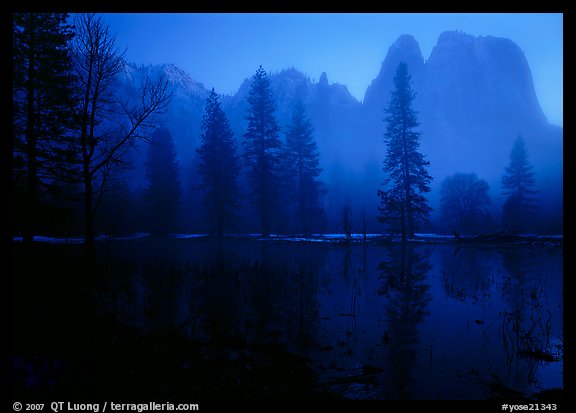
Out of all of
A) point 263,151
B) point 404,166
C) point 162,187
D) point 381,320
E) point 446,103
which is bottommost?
point 381,320

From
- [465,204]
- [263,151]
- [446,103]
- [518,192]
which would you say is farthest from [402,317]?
[446,103]

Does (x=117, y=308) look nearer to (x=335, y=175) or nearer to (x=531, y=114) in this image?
(x=335, y=175)

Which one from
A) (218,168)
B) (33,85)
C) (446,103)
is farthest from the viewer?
(446,103)

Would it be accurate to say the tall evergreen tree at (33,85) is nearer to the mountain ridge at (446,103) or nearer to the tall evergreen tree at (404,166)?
the tall evergreen tree at (404,166)

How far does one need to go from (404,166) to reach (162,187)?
94.5 ft

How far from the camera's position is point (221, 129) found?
34.9 m

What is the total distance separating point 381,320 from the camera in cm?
659

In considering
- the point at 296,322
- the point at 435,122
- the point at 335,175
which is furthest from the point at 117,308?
the point at 435,122

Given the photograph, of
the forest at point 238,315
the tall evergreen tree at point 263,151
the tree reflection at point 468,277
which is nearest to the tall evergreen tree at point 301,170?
the tall evergreen tree at point 263,151

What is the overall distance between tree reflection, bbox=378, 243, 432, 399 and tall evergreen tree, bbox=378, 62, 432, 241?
1536 centimetres

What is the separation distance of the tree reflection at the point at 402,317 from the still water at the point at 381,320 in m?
0.02

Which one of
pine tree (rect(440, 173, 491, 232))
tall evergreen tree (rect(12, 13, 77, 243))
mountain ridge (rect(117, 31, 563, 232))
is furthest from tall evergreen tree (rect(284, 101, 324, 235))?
mountain ridge (rect(117, 31, 563, 232))

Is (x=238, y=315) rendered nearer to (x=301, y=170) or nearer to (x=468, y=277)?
(x=468, y=277)

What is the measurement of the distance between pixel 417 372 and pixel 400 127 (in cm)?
2860
